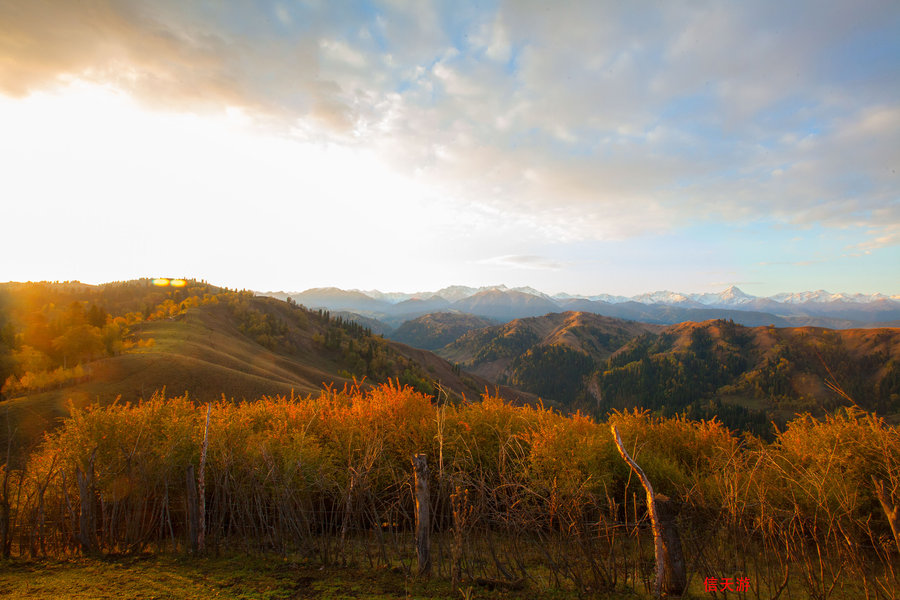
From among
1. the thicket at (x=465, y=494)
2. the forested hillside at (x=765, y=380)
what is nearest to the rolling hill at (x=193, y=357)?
the thicket at (x=465, y=494)

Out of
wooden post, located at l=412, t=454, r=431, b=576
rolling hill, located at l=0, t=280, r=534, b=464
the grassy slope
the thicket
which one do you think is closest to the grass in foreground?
wooden post, located at l=412, t=454, r=431, b=576

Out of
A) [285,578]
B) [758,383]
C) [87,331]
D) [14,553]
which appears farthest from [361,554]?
[758,383]

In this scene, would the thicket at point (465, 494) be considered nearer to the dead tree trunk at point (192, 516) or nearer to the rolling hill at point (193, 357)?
the dead tree trunk at point (192, 516)

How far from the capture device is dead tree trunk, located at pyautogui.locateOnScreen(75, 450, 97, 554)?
8.44 m

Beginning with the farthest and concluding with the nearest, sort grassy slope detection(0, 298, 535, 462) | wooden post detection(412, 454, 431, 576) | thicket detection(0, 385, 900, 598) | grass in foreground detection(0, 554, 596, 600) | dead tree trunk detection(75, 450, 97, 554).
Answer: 1. grassy slope detection(0, 298, 535, 462)
2. dead tree trunk detection(75, 450, 97, 554)
3. thicket detection(0, 385, 900, 598)
4. wooden post detection(412, 454, 431, 576)
5. grass in foreground detection(0, 554, 596, 600)

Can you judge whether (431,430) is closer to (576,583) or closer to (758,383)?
(576,583)

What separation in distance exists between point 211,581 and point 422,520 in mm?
4005

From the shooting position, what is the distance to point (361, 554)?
873cm

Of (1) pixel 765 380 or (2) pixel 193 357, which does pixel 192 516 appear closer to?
(2) pixel 193 357

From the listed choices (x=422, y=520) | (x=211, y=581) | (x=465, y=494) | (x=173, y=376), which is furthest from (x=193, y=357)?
(x=465, y=494)

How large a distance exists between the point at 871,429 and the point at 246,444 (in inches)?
778

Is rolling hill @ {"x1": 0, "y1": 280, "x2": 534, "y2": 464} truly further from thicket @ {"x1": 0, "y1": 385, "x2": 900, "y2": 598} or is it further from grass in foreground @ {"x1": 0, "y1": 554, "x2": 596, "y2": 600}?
grass in foreground @ {"x1": 0, "y1": 554, "x2": 596, "y2": 600}

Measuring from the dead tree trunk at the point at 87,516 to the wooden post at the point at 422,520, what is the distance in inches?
293

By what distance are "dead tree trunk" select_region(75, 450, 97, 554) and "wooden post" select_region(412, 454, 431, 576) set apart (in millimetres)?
7431
